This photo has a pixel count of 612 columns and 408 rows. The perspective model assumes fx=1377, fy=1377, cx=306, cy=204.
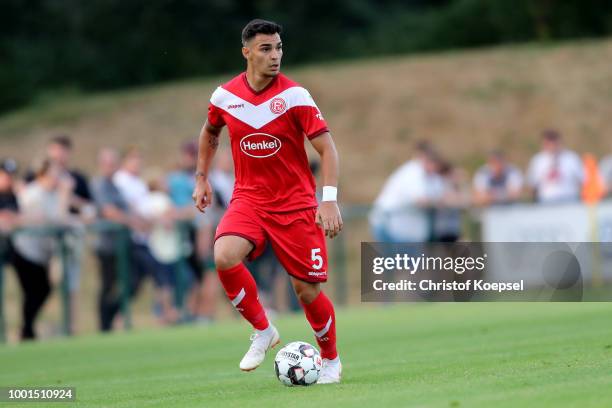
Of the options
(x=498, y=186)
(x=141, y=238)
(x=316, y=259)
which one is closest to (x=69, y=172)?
(x=141, y=238)

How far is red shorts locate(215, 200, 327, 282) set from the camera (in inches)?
381

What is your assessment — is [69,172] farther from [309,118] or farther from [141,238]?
[309,118]

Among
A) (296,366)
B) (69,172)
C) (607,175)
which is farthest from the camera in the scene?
(607,175)

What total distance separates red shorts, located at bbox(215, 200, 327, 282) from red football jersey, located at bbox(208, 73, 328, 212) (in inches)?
2.9

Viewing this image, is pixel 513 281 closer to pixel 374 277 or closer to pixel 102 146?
pixel 374 277

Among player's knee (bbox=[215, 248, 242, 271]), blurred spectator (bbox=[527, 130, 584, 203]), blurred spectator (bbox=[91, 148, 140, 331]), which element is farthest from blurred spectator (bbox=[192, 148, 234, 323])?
player's knee (bbox=[215, 248, 242, 271])

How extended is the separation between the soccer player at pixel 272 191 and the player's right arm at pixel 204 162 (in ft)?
1.15

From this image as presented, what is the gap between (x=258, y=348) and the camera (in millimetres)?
9789

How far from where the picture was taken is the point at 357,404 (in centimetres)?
782

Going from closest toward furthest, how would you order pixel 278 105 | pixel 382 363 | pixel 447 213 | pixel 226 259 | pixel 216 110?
pixel 226 259 < pixel 278 105 < pixel 216 110 < pixel 382 363 < pixel 447 213

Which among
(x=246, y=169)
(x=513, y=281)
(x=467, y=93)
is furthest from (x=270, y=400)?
(x=467, y=93)

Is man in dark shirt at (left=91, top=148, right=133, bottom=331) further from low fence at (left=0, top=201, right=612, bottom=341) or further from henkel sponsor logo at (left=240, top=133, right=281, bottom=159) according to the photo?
henkel sponsor logo at (left=240, top=133, right=281, bottom=159)

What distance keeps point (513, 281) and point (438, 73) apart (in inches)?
1022

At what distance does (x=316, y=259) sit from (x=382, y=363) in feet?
5.84
